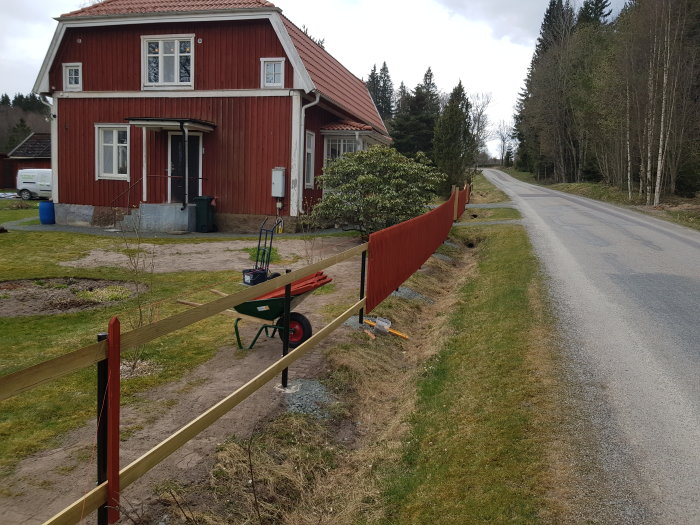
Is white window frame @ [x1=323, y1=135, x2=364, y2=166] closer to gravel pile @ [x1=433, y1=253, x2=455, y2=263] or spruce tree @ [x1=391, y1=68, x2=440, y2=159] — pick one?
gravel pile @ [x1=433, y1=253, x2=455, y2=263]

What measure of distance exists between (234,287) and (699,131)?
29.7 m

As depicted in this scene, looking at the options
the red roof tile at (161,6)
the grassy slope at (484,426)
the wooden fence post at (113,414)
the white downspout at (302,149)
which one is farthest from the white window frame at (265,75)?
the wooden fence post at (113,414)

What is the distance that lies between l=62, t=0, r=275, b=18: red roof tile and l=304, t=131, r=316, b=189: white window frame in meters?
4.49

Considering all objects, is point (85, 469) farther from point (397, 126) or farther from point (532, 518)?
point (397, 126)

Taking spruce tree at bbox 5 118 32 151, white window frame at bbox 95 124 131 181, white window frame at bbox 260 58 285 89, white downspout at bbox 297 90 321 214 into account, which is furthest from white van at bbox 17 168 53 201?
spruce tree at bbox 5 118 32 151

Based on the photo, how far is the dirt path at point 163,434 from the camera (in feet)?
11.5

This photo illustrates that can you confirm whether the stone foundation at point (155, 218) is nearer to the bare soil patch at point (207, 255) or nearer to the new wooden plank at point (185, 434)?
the bare soil patch at point (207, 255)

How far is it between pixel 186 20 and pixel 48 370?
62.0 ft

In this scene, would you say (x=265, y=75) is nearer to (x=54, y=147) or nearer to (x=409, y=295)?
(x=54, y=147)

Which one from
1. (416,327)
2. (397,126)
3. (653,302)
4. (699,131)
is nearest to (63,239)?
(416,327)

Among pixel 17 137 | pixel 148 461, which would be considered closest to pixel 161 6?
pixel 148 461

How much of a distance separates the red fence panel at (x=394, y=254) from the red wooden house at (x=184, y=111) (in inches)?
324

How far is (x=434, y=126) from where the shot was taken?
3703cm

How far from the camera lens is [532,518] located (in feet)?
10.7
